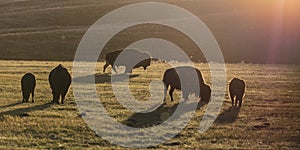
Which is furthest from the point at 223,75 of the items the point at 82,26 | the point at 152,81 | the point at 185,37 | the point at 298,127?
the point at 82,26

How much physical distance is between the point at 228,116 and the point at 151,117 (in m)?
3.17

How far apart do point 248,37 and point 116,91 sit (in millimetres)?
57565

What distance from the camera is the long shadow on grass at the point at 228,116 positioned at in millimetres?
19312

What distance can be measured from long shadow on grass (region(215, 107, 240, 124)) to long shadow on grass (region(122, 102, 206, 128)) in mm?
1391

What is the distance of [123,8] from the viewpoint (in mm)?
115000

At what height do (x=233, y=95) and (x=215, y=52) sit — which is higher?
(x=215, y=52)

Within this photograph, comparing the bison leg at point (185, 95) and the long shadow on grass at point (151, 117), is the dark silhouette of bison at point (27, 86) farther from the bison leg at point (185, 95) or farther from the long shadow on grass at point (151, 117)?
the bison leg at point (185, 95)

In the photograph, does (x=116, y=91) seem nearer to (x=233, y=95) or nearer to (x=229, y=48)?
(x=233, y=95)

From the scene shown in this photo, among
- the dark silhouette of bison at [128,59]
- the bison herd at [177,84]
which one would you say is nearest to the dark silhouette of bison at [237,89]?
the bison herd at [177,84]

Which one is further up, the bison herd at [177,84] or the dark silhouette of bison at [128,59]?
the dark silhouette of bison at [128,59]

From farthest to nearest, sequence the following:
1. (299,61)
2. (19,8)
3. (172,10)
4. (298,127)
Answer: (19,8) < (172,10) < (299,61) < (298,127)

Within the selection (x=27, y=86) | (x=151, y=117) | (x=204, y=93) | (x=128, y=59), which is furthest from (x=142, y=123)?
(x=128, y=59)

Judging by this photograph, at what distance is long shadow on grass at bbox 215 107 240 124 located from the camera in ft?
63.4

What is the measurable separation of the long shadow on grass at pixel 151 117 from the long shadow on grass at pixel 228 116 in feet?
4.56
